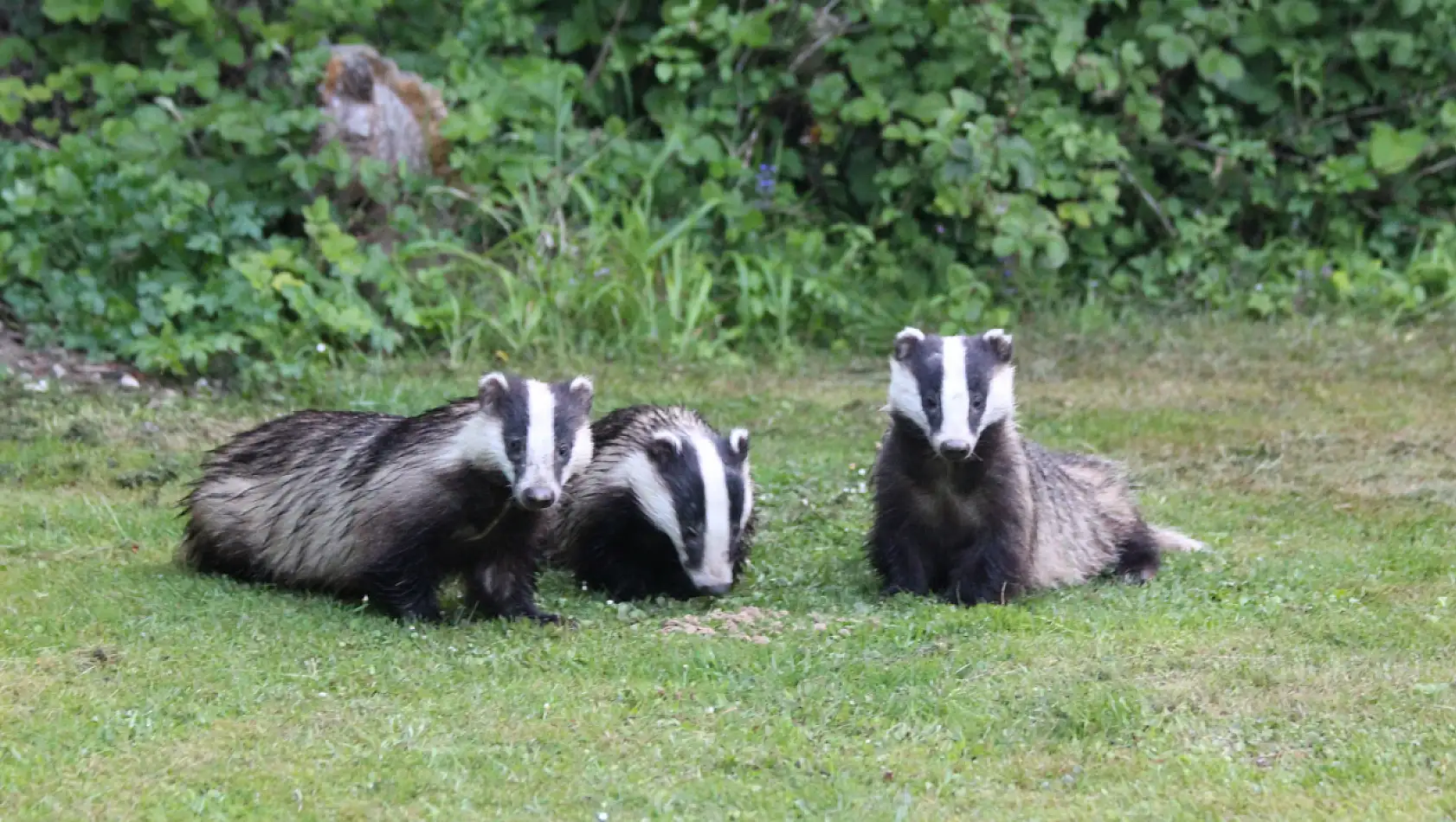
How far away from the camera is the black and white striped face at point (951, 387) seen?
200 inches

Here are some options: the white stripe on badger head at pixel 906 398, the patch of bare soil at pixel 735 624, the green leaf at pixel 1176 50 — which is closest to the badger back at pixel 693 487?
the patch of bare soil at pixel 735 624

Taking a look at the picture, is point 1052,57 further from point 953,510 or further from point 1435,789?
point 1435,789

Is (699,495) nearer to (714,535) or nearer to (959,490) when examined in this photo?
(714,535)

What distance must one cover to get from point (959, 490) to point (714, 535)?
2.44 ft

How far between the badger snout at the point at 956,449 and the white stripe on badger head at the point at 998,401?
0.13 meters

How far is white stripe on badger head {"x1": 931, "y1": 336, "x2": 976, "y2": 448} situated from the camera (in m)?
5.05

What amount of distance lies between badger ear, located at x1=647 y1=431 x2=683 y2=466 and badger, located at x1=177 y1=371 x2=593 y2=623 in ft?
1.39

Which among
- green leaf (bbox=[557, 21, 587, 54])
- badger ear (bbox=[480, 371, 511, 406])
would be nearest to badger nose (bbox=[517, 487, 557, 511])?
badger ear (bbox=[480, 371, 511, 406])

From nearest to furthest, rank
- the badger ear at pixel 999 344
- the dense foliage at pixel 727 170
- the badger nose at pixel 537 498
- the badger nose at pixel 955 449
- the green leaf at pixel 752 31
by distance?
the badger nose at pixel 537 498, the badger nose at pixel 955 449, the badger ear at pixel 999 344, the dense foliage at pixel 727 170, the green leaf at pixel 752 31

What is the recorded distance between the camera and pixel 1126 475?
6.19m

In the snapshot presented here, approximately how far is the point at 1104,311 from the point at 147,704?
22.3 feet

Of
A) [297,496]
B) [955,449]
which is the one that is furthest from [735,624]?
[297,496]

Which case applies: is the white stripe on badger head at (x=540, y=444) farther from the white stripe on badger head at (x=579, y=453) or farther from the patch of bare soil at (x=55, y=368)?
the patch of bare soil at (x=55, y=368)

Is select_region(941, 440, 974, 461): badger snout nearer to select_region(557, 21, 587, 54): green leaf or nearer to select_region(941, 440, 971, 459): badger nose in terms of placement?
select_region(941, 440, 971, 459): badger nose
